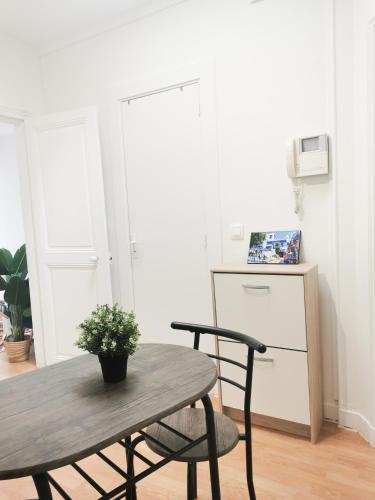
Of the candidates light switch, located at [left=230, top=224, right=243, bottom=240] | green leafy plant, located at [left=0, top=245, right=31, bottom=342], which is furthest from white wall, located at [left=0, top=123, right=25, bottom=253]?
light switch, located at [left=230, top=224, right=243, bottom=240]

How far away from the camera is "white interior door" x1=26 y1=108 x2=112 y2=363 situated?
3.20 meters

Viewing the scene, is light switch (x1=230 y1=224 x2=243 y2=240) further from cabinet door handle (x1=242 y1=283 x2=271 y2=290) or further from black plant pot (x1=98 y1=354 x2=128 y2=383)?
black plant pot (x1=98 y1=354 x2=128 y2=383)

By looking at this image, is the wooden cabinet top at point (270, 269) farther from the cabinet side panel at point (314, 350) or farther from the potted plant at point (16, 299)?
the potted plant at point (16, 299)

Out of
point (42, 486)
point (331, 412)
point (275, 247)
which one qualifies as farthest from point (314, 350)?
point (42, 486)

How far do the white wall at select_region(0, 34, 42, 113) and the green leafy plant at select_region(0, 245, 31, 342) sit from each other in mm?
1385

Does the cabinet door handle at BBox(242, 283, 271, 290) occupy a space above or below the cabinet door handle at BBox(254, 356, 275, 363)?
above

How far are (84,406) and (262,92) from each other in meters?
2.13

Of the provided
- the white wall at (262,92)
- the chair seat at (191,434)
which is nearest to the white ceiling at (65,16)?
the white wall at (262,92)

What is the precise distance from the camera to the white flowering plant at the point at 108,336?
4.19 feet

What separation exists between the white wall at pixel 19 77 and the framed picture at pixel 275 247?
229 cm

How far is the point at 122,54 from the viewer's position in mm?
3062

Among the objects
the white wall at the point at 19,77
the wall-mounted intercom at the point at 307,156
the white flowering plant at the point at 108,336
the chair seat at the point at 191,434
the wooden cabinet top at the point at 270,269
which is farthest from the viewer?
the white wall at the point at 19,77

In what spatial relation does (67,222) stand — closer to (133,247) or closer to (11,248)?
(133,247)

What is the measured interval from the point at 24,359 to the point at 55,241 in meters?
1.35
